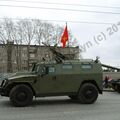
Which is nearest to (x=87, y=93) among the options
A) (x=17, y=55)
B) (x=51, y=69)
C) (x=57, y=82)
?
(x=57, y=82)

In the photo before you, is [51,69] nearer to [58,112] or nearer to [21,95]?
[21,95]

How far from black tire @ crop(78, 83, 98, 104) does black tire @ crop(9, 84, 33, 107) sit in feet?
8.47

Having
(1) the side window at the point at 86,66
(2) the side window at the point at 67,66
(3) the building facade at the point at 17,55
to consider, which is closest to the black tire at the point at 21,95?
(2) the side window at the point at 67,66

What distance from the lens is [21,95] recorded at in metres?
15.9

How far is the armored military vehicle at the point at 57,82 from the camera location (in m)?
15.9

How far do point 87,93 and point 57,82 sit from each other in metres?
1.72

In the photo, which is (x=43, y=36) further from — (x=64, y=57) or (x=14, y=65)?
(x=64, y=57)

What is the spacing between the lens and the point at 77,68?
55.1ft

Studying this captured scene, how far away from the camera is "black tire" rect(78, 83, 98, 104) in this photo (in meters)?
16.9

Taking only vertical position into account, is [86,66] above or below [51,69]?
above

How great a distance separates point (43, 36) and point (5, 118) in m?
57.5

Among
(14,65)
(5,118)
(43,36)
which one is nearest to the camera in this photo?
(5,118)

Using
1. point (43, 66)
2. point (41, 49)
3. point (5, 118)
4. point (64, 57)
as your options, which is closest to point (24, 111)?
point (5, 118)

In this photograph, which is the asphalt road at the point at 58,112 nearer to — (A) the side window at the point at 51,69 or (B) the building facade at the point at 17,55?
(A) the side window at the point at 51,69
